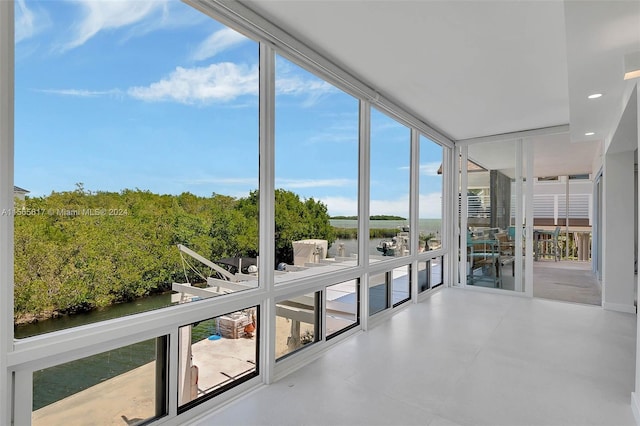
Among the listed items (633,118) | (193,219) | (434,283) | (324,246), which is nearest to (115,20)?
(193,219)

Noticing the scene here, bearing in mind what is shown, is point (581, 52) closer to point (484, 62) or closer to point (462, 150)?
point (484, 62)

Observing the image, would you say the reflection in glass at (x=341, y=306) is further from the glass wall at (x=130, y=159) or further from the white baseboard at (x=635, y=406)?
the white baseboard at (x=635, y=406)

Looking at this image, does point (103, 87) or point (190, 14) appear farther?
point (190, 14)

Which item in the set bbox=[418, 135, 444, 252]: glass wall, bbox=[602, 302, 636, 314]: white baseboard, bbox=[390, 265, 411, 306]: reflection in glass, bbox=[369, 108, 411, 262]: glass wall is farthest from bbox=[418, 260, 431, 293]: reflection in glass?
bbox=[602, 302, 636, 314]: white baseboard

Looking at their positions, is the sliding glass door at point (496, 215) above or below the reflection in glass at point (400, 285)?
above

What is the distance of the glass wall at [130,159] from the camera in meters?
1.59

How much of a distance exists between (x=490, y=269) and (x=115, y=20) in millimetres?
6117

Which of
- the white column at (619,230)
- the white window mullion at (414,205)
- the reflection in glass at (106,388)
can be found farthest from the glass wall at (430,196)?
the reflection in glass at (106,388)

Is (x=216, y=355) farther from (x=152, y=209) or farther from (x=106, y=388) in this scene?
(x=152, y=209)

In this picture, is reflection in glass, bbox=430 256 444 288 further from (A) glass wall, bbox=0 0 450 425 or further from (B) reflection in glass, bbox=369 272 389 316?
(A) glass wall, bbox=0 0 450 425

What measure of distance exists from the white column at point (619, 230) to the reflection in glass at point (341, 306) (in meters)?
3.71

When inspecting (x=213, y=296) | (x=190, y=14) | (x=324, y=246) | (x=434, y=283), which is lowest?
(x=434, y=283)

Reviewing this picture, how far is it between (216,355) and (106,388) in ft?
2.31

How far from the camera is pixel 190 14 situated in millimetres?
2178
